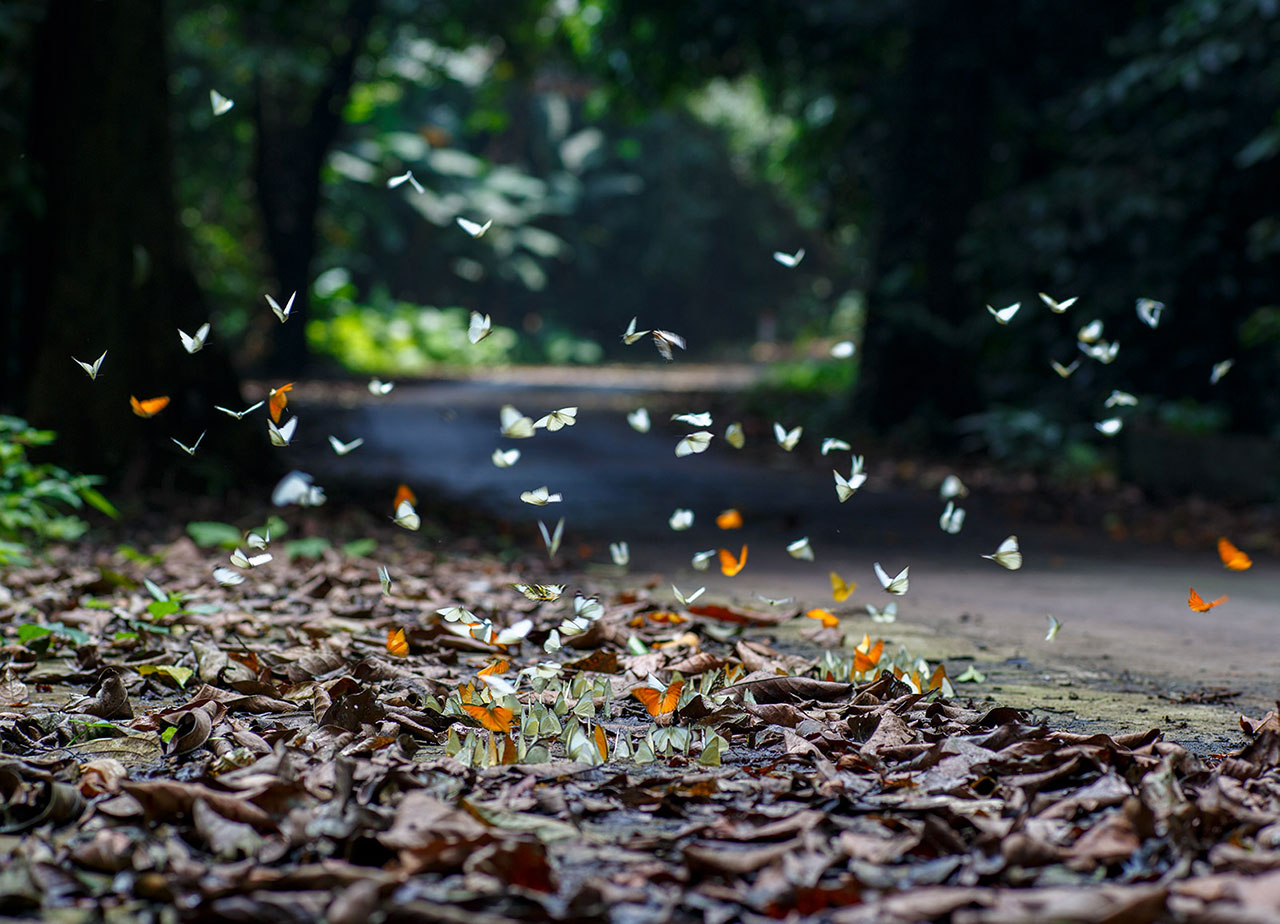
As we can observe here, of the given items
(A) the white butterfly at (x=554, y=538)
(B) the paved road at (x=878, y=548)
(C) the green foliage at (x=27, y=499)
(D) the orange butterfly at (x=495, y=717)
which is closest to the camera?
(D) the orange butterfly at (x=495, y=717)

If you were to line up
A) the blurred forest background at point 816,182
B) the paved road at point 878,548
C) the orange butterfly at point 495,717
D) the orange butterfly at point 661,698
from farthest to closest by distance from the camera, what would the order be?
1. the blurred forest background at point 816,182
2. the paved road at point 878,548
3. the orange butterfly at point 661,698
4. the orange butterfly at point 495,717

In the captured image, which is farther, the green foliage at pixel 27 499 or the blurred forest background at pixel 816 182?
the blurred forest background at pixel 816 182

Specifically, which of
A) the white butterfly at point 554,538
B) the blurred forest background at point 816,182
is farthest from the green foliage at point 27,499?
the white butterfly at point 554,538

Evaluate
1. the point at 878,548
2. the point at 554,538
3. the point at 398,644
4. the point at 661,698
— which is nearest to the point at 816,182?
the point at 878,548

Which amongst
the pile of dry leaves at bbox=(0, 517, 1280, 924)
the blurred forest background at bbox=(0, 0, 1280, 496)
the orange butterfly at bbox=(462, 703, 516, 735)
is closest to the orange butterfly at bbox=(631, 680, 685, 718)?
the pile of dry leaves at bbox=(0, 517, 1280, 924)

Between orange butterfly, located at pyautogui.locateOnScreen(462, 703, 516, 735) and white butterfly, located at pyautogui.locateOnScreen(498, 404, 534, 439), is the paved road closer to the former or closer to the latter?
white butterfly, located at pyautogui.locateOnScreen(498, 404, 534, 439)

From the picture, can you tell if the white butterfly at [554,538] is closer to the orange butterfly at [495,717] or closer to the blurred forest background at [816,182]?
the orange butterfly at [495,717]
